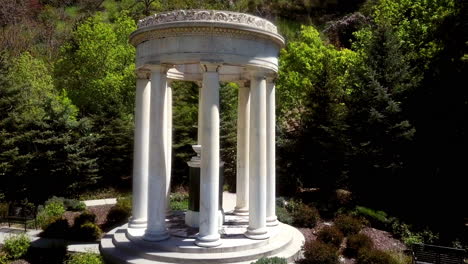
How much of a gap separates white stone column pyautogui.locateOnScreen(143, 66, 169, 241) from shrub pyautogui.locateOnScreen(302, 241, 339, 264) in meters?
7.15

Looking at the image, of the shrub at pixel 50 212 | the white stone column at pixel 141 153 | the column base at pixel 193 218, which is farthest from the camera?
the shrub at pixel 50 212

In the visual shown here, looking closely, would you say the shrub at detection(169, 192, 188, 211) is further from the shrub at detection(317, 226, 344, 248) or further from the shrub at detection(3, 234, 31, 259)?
the shrub at detection(317, 226, 344, 248)

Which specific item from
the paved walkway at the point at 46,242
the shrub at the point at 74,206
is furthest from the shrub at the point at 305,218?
the shrub at the point at 74,206

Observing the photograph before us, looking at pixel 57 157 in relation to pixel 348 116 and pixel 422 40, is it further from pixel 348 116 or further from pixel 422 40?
pixel 422 40

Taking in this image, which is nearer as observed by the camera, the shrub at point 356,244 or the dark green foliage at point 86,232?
the shrub at point 356,244

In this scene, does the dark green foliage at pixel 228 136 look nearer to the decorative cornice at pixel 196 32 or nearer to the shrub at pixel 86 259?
the decorative cornice at pixel 196 32

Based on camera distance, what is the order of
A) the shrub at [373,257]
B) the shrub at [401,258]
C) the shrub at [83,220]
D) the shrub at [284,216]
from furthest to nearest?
the shrub at [284,216] < the shrub at [83,220] < the shrub at [401,258] < the shrub at [373,257]

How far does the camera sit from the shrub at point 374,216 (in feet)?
91.1

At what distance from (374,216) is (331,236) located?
7.69m

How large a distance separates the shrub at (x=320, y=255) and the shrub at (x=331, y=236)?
11.1 ft

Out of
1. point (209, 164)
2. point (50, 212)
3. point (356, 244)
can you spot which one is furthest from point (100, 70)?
point (356, 244)

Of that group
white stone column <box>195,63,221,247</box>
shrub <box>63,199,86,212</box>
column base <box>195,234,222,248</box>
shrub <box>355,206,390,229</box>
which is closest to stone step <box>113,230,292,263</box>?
column base <box>195,234,222,248</box>

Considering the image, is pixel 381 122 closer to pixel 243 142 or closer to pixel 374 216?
pixel 374 216

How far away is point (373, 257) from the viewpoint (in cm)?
1894
